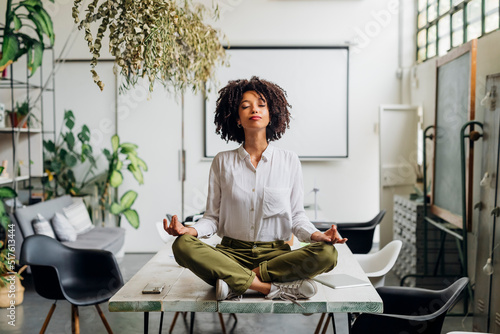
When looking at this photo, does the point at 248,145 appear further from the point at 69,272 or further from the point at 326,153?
the point at 326,153

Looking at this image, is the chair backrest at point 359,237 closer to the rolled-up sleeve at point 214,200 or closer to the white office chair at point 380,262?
the white office chair at point 380,262

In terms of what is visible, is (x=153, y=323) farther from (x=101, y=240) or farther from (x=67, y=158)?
(x=67, y=158)

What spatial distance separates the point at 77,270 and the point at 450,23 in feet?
13.4

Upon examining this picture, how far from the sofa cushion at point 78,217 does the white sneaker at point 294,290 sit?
3525 millimetres

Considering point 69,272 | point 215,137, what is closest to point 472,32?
point 215,137

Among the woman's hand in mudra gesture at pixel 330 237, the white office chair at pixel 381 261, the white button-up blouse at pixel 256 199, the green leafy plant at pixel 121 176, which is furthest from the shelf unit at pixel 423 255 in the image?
the green leafy plant at pixel 121 176

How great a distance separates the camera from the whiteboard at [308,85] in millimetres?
5898

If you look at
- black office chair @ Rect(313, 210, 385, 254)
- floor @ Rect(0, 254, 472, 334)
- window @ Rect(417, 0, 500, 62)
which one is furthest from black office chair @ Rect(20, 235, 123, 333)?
window @ Rect(417, 0, 500, 62)

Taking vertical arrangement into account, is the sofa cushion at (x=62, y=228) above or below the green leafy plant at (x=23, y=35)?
below

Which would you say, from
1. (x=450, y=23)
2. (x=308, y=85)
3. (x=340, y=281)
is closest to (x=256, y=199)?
(x=340, y=281)

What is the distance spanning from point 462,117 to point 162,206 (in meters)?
3.66

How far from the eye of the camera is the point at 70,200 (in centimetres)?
533

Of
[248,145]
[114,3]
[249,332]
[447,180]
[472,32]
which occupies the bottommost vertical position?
Result: [249,332]

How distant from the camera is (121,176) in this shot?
5691 millimetres
